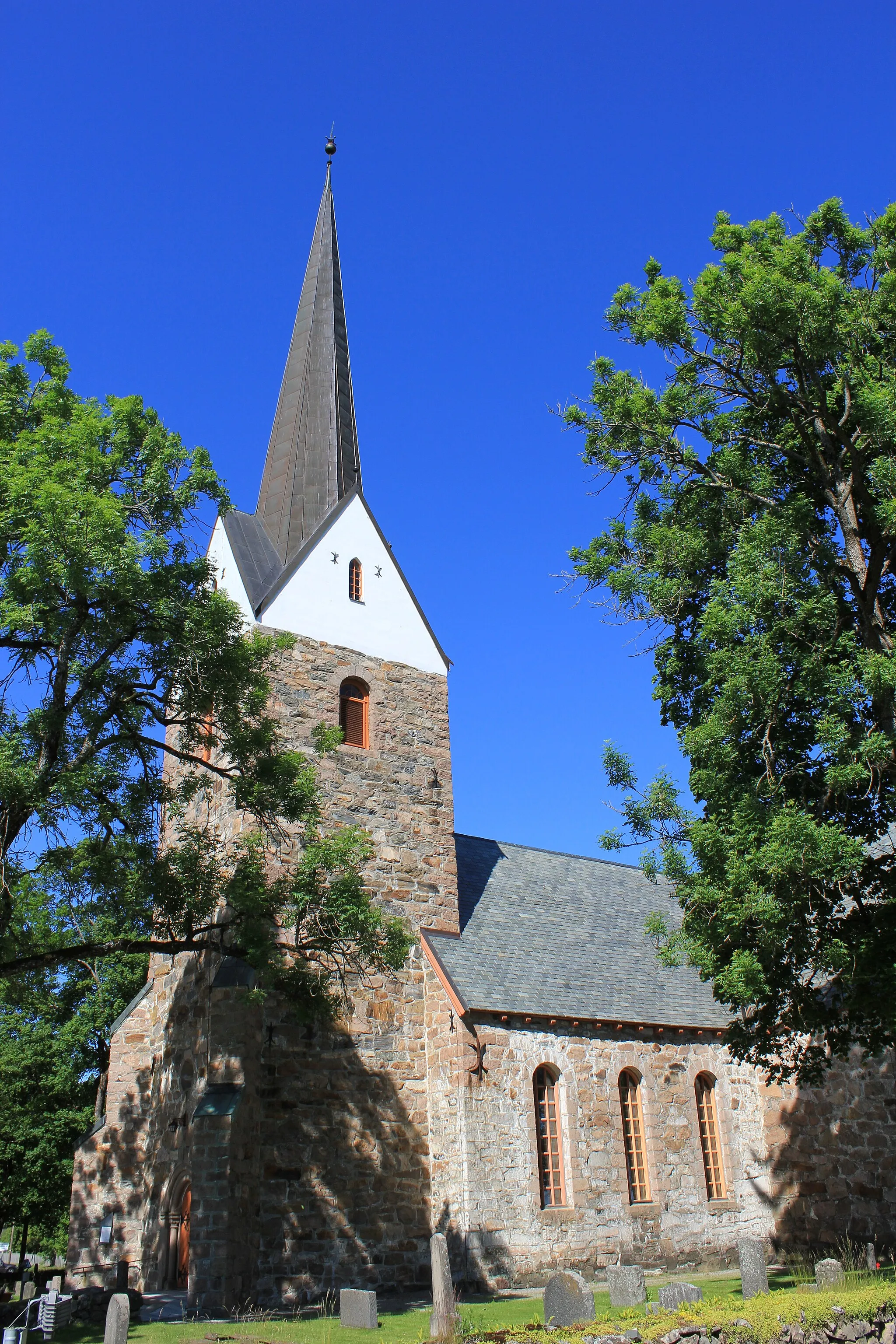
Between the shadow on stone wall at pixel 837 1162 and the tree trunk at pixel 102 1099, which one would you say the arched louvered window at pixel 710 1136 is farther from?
the tree trunk at pixel 102 1099

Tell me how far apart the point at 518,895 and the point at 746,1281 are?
10540mm

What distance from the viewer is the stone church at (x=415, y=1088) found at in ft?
49.3

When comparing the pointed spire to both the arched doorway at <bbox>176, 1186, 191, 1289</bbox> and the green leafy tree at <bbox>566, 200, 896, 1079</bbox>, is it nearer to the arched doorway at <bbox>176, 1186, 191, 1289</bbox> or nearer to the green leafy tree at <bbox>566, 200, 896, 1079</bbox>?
the green leafy tree at <bbox>566, 200, 896, 1079</bbox>

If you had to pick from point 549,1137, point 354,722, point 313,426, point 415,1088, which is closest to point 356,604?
point 354,722

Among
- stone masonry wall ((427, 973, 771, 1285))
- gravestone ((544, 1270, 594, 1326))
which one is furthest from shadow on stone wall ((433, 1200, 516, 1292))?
gravestone ((544, 1270, 594, 1326))

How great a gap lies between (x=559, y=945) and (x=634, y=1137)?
3.71 meters

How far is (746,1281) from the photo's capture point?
37.1 ft

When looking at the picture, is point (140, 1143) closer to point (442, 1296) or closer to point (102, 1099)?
point (102, 1099)

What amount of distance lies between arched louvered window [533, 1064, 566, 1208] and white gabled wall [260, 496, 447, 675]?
27.0ft

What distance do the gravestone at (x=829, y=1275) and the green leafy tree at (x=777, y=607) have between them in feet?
7.73

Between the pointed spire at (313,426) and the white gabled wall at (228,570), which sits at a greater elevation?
the pointed spire at (313,426)

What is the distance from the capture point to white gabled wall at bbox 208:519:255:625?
19344 mm

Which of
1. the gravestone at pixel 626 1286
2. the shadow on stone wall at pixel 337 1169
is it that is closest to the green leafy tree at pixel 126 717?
the shadow on stone wall at pixel 337 1169

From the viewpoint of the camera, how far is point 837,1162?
18.5 metres
